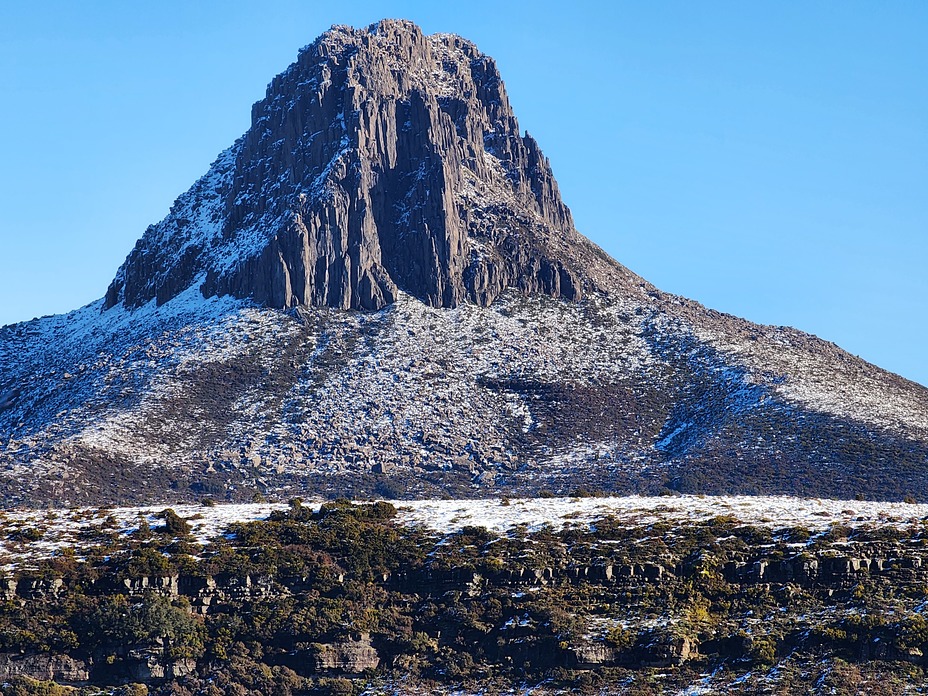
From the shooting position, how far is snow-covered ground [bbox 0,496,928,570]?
81500 millimetres

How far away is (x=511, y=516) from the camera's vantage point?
281 feet

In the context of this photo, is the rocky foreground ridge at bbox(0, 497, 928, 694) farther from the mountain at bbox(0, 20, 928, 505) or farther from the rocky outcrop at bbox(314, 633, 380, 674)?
the mountain at bbox(0, 20, 928, 505)

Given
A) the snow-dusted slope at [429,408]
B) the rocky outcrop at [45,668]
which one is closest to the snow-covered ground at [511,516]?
the rocky outcrop at [45,668]

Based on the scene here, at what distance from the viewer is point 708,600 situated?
75438 mm

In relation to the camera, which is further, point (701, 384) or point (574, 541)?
point (701, 384)

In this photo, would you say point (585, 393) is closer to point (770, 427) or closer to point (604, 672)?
point (770, 427)

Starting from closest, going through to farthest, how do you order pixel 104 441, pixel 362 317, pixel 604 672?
pixel 604 672, pixel 104 441, pixel 362 317

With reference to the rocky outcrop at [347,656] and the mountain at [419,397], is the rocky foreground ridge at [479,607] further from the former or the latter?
the mountain at [419,397]

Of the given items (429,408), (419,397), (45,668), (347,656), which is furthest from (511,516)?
(419,397)

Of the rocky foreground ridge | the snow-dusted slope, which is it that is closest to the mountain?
the snow-dusted slope

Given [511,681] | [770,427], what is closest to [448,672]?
[511,681]

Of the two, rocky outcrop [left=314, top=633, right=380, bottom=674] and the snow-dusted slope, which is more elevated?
the snow-dusted slope

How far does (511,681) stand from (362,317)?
123 m

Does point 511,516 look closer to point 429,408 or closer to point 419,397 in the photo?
point 429,408
